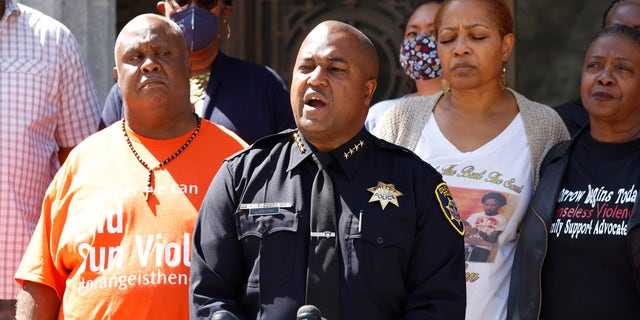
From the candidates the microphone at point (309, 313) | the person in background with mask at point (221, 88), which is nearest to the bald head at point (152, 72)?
the person in background with mask at point (221, 88)

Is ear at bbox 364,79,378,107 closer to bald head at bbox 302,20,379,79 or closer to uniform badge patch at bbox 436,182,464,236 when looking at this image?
bald head at bbox 302,20,379,79

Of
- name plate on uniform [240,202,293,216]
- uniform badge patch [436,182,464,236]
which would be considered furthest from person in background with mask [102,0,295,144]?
uniform badge patch [436,182,464,236]

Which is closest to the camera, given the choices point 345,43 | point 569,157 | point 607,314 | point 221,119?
point 345,43

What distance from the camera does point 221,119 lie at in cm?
479

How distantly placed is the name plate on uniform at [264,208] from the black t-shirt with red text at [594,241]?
1175 millimetres

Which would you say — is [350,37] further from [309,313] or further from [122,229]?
[122,229]

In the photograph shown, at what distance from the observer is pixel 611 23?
507cm

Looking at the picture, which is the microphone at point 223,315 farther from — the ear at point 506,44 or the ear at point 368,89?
the ear at point 506,44

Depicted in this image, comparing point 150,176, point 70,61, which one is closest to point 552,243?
point 150,176

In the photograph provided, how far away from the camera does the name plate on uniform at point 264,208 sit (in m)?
3.52

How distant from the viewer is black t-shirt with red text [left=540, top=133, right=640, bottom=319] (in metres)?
3.98

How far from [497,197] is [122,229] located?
1.44 meters

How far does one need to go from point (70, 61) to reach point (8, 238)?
86 centimetres

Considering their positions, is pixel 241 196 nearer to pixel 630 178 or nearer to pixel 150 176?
pixel 150 176
